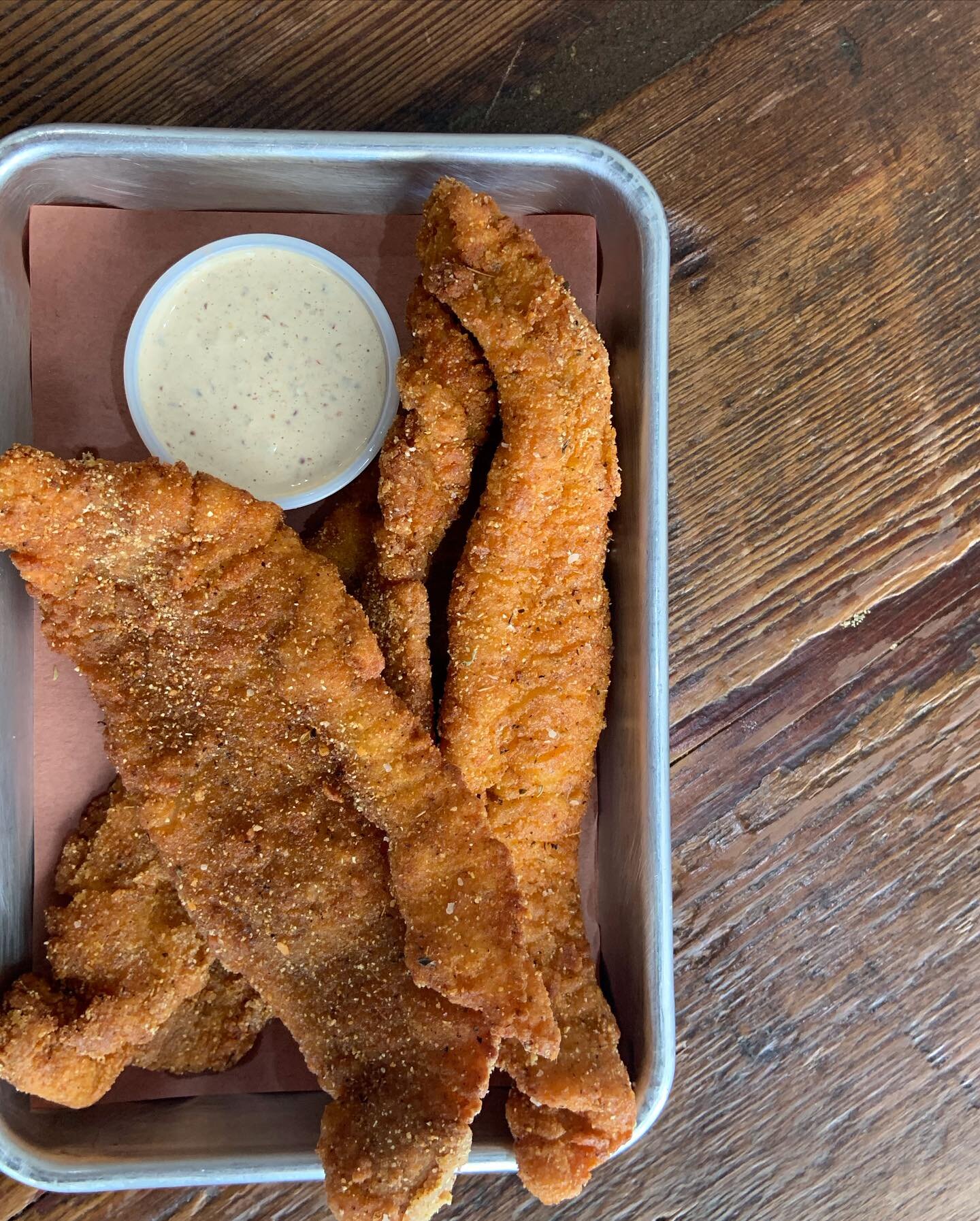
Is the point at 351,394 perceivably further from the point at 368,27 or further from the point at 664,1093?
the point at 664,1093

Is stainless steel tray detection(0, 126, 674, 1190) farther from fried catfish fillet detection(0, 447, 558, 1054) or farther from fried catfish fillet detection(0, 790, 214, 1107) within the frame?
fried catfish fillet detection(0, 447, 558, 1054)

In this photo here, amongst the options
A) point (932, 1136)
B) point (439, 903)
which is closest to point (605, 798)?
point (439, 903)

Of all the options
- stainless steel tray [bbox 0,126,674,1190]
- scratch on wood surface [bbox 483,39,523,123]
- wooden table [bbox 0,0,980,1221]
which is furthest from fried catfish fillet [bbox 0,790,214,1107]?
scratch on wood surface [bbox 483,39,523,123]

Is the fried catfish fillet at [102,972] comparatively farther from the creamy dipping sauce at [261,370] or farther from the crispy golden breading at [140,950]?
the creamy dipping sauce at [261,370]

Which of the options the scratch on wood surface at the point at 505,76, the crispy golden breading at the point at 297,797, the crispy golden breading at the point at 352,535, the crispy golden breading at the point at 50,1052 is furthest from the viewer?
the scratch on wood surface at the point at 505,76

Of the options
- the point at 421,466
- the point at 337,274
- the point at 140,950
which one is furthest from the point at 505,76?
the point at 140,950

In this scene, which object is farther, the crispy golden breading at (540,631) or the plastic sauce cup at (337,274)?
the plastic sauce cup at (337,274)

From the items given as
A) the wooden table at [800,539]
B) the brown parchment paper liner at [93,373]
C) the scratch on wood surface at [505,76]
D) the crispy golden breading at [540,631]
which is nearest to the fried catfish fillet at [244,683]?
the crispy golden breading at [540,631]
